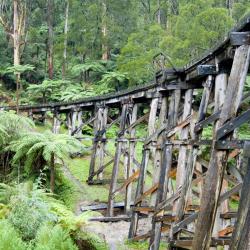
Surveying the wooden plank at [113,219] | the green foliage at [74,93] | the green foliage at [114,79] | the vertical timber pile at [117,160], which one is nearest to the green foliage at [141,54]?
the green foliage at [114,79]

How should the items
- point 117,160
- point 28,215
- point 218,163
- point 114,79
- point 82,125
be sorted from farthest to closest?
1. point 114,79
2. point 82,125
3. point 117,160
4. point 28,215
5. point 218,163

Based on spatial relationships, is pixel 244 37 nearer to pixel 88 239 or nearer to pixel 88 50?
pixel 88 239

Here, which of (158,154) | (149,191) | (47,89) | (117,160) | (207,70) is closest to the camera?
(207,70)

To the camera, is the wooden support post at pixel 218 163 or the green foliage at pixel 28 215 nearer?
the wooden support post at pixel 218 163

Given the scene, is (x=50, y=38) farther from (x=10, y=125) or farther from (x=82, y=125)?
(x=10, y=125)

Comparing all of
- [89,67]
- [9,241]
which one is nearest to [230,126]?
[9,241]

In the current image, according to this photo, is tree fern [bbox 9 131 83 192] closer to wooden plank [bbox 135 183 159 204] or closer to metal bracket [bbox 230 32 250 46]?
wooden plank [bbox 135 183 159 204]

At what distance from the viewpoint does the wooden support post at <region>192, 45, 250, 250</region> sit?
15.0ft

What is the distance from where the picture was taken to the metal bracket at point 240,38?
15.0ft

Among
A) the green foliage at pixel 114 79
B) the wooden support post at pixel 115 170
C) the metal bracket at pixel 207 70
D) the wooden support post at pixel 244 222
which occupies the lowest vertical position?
the wooden support post at pixel 115 170

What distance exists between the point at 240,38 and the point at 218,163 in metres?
1.44

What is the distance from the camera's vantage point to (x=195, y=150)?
6098 millimetres

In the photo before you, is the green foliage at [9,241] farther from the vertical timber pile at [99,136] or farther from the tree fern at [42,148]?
the vertical timber pile at [99,136]

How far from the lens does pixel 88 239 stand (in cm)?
659
